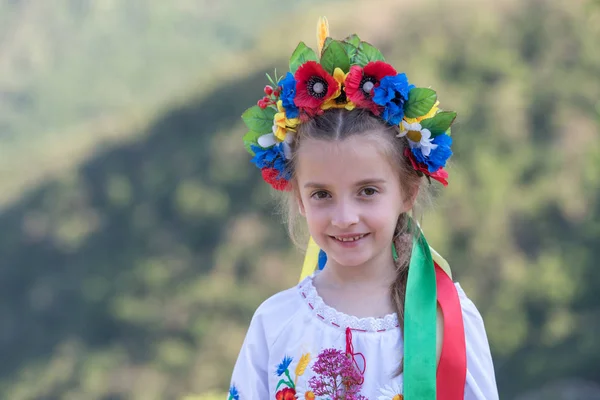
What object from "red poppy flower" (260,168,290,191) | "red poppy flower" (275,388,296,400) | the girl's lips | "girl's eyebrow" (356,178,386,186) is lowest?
"red poppy flower" (275,388,296,400)

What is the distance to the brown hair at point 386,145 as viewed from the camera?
2.10 metres

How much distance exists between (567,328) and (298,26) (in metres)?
11.4

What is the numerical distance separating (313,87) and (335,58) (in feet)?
0.30

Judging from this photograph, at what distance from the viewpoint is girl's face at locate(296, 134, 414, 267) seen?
6.75ft

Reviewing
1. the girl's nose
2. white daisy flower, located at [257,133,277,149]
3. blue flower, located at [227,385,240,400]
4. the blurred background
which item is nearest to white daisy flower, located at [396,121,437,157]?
the girl's nose

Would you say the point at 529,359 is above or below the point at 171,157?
below

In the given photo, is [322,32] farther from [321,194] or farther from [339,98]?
[321,194]

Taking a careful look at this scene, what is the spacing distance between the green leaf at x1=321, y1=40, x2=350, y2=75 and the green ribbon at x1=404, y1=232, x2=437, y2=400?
51cm

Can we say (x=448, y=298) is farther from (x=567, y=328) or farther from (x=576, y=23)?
(x=576, y=23)

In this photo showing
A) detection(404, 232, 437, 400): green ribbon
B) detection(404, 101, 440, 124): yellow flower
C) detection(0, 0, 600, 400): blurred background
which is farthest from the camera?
detection(0, 0, 600, 400): blurred background

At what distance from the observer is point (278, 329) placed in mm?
2182

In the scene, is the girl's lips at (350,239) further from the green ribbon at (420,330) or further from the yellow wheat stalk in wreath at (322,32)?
the yellow wheat stalk in wreath at (322,32)

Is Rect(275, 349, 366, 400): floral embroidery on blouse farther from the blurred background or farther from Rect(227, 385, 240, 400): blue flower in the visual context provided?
the blurred background

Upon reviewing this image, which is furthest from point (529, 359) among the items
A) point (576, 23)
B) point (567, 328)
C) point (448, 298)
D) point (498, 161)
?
point (448, 298)
